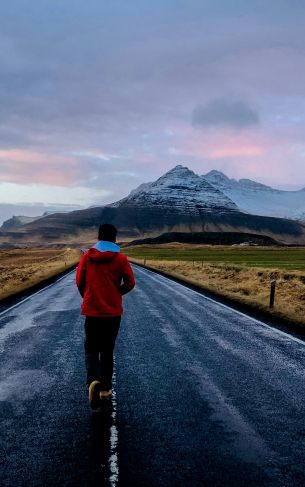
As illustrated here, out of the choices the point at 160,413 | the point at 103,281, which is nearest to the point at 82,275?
the point at 103,281

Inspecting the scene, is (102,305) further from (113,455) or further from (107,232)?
(113,455)

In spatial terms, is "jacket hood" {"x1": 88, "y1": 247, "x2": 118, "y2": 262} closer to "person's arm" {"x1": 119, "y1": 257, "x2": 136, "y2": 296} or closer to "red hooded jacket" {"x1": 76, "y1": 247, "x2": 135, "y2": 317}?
"red hooded jacket" {"x1": 76, "y1": 247, "x2": 135, "y2": 317}

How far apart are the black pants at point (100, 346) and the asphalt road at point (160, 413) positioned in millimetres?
461

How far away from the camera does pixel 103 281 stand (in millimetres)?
6082

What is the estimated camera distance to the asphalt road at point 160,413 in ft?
14.3

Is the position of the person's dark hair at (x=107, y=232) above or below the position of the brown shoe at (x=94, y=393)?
above

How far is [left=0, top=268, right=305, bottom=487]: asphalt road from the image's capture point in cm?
434

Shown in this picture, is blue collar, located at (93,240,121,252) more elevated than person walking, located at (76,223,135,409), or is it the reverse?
blue collar, located at (93,240,121,252)

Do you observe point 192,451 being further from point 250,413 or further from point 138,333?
point 138,333

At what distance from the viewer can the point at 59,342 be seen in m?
10.5

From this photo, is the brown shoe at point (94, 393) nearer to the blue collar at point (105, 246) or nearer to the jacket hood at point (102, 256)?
the jacket hood at point (102, 256)

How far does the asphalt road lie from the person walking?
533 millimetres

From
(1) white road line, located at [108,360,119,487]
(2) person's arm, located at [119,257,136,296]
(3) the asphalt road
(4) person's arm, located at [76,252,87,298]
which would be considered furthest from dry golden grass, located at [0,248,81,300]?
(1) white road line, located at [108,360,119,487]

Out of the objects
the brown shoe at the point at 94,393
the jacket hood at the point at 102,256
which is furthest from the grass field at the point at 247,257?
the brown shoe at the point at 94,393
